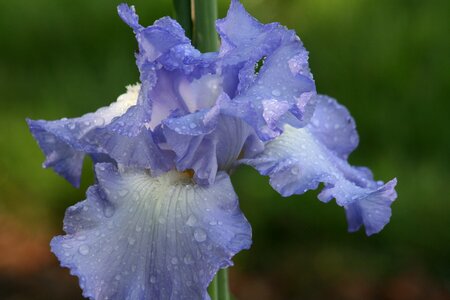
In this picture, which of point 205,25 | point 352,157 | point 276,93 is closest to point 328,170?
point 276,93

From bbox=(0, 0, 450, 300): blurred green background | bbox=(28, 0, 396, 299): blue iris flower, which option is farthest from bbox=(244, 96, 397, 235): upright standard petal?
bbox=(0, 0, 450, 300): blurred green background

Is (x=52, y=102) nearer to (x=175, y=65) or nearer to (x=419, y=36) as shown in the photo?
(x=419, y=36)

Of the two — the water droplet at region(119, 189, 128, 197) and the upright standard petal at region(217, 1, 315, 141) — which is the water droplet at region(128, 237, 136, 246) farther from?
the upright standard petal at region(217, 1, 315, 141)

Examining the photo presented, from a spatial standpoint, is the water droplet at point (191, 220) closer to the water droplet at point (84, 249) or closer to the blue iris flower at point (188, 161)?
the blue iris flower at point (188, 161)

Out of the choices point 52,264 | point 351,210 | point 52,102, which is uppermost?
point 351,210

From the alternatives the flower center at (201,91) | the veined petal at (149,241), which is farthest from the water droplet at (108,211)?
the flower center at (201,91)

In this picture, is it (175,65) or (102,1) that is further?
(102,1)

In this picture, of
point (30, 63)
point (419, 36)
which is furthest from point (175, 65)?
point (30, 63)
